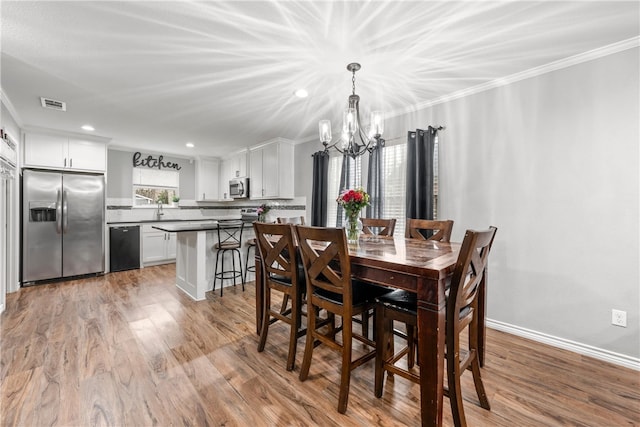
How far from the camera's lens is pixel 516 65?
2.39 meters

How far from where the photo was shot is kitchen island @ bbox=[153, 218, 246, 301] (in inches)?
135

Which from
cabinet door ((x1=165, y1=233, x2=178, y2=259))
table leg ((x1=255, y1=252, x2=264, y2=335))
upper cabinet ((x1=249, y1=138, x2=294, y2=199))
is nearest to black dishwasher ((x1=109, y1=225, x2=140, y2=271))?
cabinet door ((x1=165, y1=233, x2=178, y2=259))

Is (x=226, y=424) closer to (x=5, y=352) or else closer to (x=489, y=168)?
(x=5, y=352)

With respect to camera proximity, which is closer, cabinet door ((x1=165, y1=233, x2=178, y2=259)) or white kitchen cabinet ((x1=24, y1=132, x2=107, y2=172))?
white kitchen cabinet ((x1=24, y1=132, x2=107, y2=172))

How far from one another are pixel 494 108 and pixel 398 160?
1.14 m

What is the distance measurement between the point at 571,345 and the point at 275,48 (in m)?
3.39

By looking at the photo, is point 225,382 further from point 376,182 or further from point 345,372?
point 376,182

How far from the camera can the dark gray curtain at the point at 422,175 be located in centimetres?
306

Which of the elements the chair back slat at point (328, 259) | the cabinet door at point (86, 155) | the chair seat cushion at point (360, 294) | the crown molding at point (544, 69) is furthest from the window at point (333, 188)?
the cabinet door at point (86, 155)

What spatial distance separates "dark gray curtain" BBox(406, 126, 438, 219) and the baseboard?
125cm

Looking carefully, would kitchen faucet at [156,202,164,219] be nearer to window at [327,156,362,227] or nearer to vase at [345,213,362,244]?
window at [327,156,362,227]

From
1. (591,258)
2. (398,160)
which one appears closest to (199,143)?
Result: (398,160)

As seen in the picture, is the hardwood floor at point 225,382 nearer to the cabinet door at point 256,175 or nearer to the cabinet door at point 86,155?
the cabinet door at point 86,155

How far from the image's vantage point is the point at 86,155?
4.53 m
